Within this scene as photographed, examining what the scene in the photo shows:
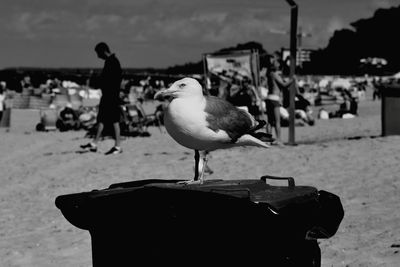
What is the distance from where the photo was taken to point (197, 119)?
379 cm

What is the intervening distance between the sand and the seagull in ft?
4.75

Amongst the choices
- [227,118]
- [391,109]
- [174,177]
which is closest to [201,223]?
[227,118]

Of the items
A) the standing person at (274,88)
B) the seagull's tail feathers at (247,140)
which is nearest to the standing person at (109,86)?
the standing person at (274,88)

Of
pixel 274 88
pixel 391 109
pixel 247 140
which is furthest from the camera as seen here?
pixel 391 109

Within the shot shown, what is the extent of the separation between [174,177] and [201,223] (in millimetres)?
6356

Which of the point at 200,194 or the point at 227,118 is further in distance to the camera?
the point at 227,118

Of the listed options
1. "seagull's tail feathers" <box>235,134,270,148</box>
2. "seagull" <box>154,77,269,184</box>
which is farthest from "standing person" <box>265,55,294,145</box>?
"seagull" <box>154,77,269,184</box>

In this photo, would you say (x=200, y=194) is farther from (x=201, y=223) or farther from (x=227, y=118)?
(x=227, y=118)

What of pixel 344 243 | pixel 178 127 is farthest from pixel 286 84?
pixel 178 127

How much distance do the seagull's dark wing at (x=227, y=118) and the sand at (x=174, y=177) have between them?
132 cm

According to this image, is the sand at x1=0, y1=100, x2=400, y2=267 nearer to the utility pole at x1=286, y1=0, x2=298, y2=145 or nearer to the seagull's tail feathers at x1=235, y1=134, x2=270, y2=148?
the utility pole at x1=286, y1=0, x2=298, y2=145

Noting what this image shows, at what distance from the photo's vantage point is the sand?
18.2 ft

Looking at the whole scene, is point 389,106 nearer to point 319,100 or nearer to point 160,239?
point 160,239

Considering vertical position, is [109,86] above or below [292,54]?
below
